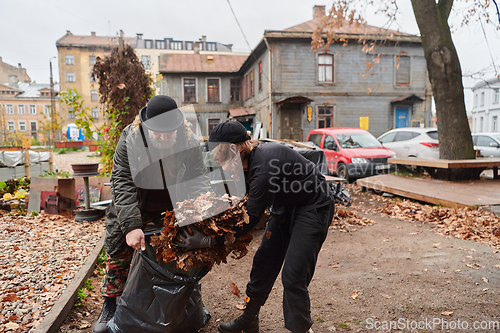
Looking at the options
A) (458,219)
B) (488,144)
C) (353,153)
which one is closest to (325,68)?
(488,144)

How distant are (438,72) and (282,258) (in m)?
8.29

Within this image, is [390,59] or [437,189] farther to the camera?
[390,59]

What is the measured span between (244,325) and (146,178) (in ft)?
4.88

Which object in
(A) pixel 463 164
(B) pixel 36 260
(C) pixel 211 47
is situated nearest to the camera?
(B) pixel 36 260

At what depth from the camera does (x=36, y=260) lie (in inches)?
152

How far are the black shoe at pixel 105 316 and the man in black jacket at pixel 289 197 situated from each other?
1.45 m

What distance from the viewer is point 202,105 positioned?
28.8 metres

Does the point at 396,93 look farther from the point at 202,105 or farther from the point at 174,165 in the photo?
the point at 174,165

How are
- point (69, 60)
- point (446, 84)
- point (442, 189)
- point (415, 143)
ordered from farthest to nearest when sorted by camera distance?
1. point (69, 60)
2. point (415, 143)
3. point (446, 84)
4. point (442, 189)

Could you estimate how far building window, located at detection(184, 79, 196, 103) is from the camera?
2875 cm

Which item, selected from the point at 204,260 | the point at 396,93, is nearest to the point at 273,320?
the point at 204,260

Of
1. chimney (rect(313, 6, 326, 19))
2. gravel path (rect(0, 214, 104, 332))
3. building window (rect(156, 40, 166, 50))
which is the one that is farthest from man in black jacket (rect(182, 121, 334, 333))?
building window (rect(156, 40, 166, 50))

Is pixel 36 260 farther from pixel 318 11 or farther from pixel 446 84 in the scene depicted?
pixel 318 11

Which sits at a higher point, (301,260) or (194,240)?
(194,240)
